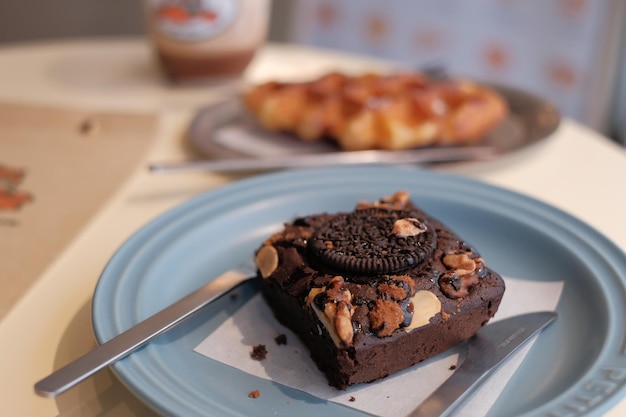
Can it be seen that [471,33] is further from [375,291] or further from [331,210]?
[375,291]

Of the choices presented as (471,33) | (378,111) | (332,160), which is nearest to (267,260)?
(332,160)

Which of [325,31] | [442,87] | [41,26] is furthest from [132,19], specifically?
[442,87]

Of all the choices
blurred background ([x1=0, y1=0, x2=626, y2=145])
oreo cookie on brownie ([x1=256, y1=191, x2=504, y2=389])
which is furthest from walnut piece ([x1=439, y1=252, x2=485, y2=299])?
blurred background ([x1=0, y1=0, x2=626, y2=145])

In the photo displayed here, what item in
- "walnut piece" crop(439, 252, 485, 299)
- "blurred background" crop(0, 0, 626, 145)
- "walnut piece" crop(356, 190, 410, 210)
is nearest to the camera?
"walnut piece" crop(439, 252, 485, 299)

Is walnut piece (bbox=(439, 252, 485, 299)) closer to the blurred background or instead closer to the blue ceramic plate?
the blue ceramic plate

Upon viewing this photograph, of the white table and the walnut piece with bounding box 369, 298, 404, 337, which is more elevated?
the walnut piece with bounding box 369, 298, 404, 337

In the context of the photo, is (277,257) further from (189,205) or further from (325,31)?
(325,31)
